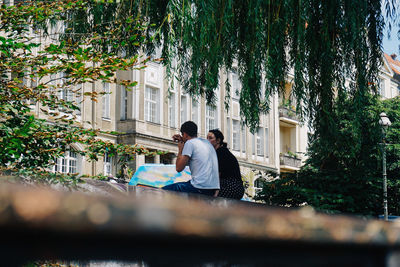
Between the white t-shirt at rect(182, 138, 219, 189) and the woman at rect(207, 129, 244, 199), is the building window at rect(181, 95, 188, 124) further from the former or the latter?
the white t-shirt at rect(182, 138, 219, 189)

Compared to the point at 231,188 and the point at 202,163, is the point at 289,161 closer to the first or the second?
the point at 231,188

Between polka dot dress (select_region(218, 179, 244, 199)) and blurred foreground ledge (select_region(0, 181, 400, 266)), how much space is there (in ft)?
21.3

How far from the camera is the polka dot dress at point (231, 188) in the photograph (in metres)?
7.43

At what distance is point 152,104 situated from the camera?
3397cm

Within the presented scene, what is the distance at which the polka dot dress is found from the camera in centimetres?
743

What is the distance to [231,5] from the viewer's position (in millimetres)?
7699

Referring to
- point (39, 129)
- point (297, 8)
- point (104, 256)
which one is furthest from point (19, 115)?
point (104, 256)

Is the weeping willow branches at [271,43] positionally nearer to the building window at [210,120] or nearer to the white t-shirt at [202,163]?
the white t-shirt at [202,163]

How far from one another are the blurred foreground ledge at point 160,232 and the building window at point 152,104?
32651 millimetres

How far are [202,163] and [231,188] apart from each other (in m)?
0.83


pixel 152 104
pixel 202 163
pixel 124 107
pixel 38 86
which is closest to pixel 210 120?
pixel 152 104

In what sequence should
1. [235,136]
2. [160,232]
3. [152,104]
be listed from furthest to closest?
[235,136], [152,104], [160,232]

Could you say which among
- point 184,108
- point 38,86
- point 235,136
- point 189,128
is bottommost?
point 189,128

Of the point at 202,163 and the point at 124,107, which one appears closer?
the point at 202,163
